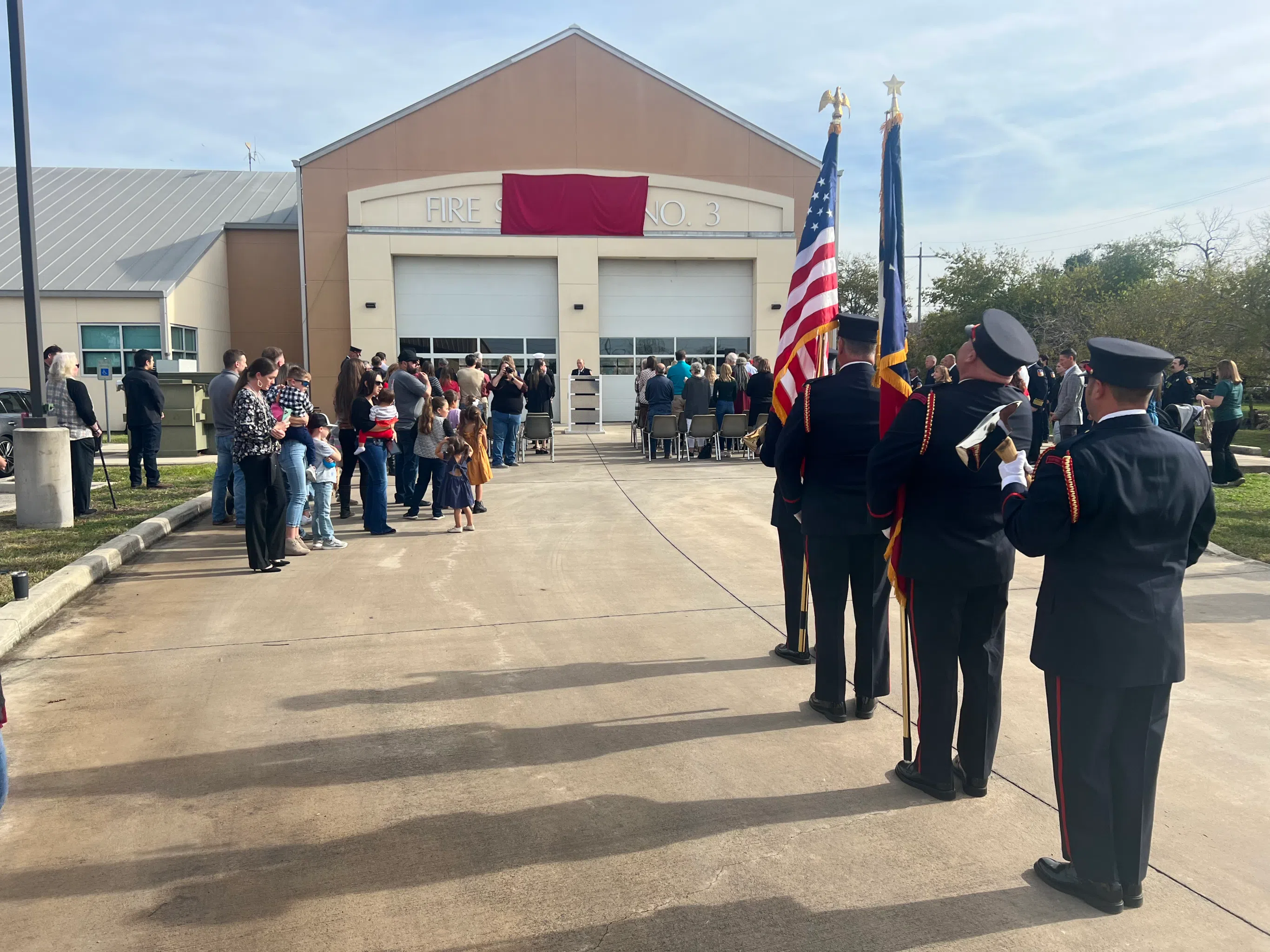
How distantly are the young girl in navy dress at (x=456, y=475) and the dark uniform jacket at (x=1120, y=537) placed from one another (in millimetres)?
7749

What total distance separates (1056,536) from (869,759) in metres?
1.76

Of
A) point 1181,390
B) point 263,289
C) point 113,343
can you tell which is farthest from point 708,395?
point 263,289

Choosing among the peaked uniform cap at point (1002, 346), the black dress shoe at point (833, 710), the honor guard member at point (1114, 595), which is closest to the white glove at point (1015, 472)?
the honor guard member at point (1114, 595)

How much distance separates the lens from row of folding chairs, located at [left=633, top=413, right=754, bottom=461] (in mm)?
17047

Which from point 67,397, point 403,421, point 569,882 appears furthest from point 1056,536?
point 67,397

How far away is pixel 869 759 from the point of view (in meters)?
4.41

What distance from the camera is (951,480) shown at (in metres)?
3.84

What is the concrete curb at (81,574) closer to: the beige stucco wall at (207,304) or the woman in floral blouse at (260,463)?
the woman in floral blouse at (260,463)

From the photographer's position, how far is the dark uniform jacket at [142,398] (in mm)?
12453

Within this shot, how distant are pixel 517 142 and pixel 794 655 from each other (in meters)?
21.9

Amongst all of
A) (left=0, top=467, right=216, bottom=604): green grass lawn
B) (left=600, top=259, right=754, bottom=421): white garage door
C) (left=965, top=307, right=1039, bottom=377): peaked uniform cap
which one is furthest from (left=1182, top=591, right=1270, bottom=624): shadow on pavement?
(left=600, top=259, right=754, bottom=421): white garage door

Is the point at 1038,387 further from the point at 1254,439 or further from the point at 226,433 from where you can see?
the point at 226,433

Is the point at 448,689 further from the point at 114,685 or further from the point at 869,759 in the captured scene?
the point at 869,759

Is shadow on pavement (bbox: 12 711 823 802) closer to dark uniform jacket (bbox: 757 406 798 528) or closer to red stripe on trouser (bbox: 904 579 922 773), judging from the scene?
red stripe on trouser (bbox: 904 579 922 773)
